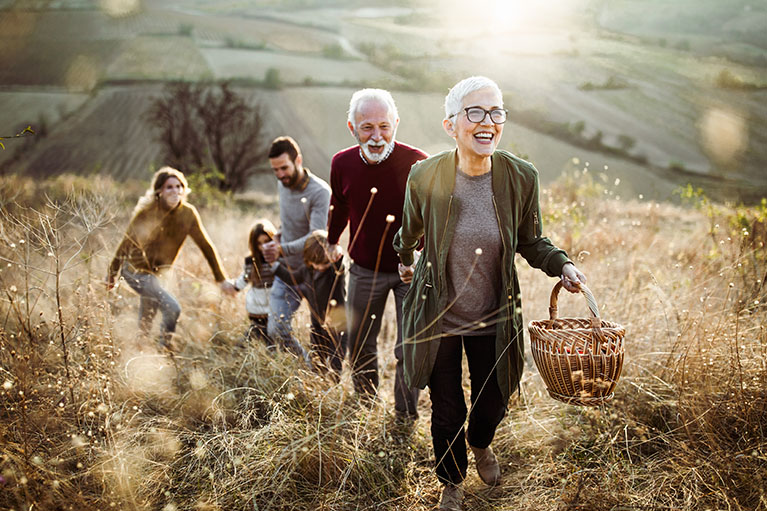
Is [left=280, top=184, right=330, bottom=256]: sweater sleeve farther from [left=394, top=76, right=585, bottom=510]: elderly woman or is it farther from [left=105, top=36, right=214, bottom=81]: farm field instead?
[left=105, top=36, right=214, bottom=81]: farm field

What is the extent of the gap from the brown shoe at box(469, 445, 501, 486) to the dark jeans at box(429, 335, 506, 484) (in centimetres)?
20

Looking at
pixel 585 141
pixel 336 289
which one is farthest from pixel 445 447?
pixel 585 141

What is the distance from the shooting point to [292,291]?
4.20 metres

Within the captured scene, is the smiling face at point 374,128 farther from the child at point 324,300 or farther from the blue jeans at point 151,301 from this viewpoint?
the blue jeans at point 151,301

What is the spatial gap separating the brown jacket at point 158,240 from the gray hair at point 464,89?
2776 millimetres

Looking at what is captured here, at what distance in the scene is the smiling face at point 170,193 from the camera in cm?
427

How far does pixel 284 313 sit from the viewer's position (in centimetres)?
410

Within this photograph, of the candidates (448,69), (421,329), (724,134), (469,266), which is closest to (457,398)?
(421,329)

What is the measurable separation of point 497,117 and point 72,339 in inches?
114

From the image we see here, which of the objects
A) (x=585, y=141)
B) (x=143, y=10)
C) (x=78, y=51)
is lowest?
(x=585, y=141)

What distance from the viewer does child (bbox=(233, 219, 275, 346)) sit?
13.5 ft

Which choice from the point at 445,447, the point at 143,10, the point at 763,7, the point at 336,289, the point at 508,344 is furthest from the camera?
the point at 143,10

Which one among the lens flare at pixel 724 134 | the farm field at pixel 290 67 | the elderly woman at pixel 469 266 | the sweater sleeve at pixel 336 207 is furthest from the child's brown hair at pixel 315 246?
the farm field at pixel 290 67

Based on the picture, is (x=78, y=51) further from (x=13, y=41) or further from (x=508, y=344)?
(x=508, y=344)
